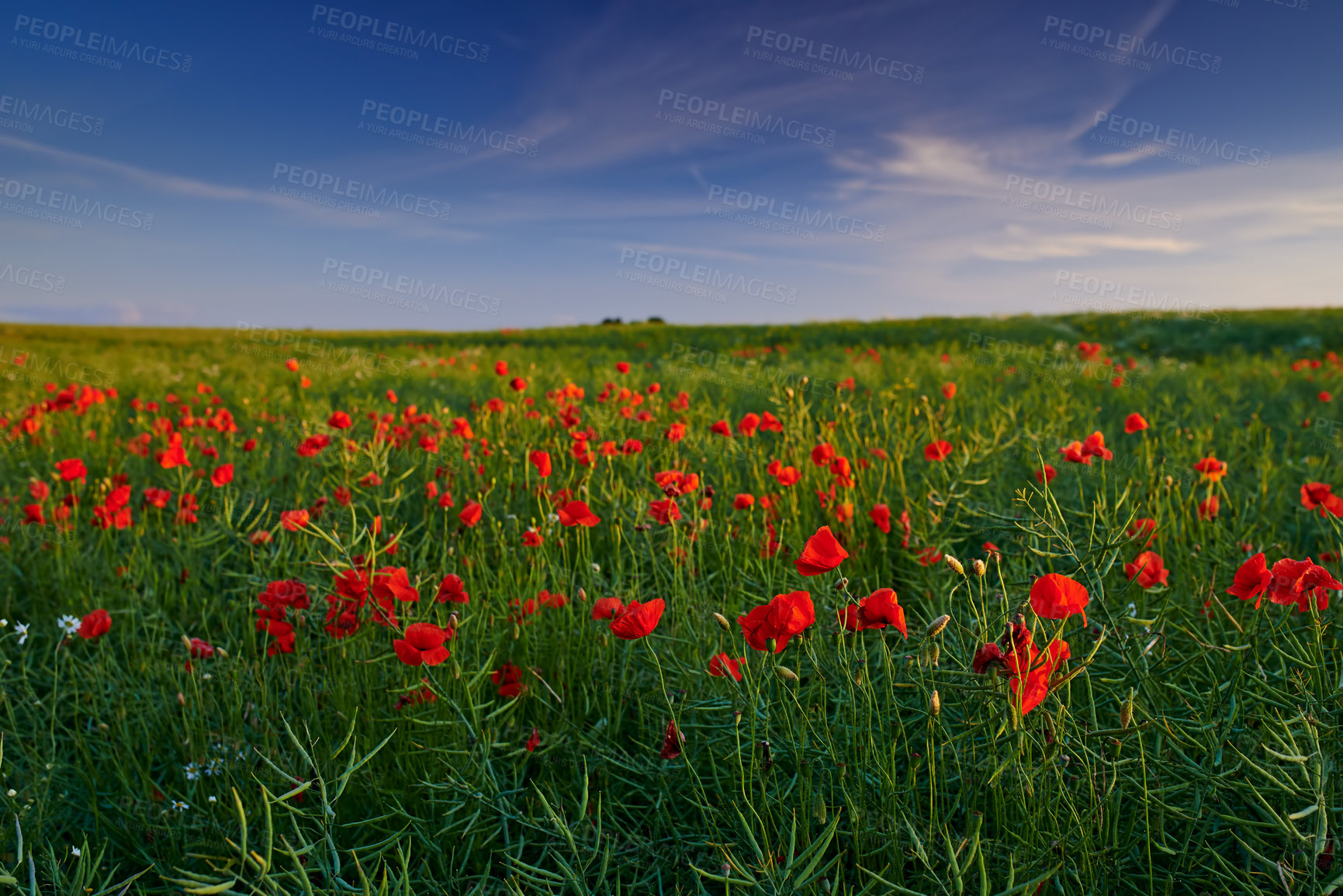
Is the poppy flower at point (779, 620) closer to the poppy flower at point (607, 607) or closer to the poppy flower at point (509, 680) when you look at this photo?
the poppy flower at point (607, 607)

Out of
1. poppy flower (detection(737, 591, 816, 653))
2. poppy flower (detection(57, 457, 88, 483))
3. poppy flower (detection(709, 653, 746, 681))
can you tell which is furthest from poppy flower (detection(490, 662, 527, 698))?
poppy flower (detection(57, 457, 88, 483))

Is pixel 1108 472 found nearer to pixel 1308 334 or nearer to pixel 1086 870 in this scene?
pixel 1086 870

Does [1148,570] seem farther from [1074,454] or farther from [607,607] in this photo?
[607,607]

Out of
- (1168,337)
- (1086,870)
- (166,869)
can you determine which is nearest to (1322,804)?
(1086,870)

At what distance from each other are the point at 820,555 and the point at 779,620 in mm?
159

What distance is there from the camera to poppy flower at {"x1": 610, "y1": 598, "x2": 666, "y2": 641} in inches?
45.9

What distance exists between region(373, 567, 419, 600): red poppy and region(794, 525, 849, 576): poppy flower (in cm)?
81

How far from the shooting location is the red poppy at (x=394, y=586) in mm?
1394

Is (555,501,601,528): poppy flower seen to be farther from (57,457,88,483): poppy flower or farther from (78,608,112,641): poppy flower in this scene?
(57,457,88,483): poppy flower

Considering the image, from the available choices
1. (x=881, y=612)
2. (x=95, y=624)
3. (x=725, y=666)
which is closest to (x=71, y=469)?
(x=95, y=624)

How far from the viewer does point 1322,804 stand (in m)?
0.92

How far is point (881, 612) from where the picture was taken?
1061 mm

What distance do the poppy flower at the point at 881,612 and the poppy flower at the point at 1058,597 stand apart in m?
0.20

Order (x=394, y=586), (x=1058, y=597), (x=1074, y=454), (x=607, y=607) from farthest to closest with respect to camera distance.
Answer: (x=1074, y=454) < (x=607, y=607) < (x=394, y=586) < (x=1058, y=597)
